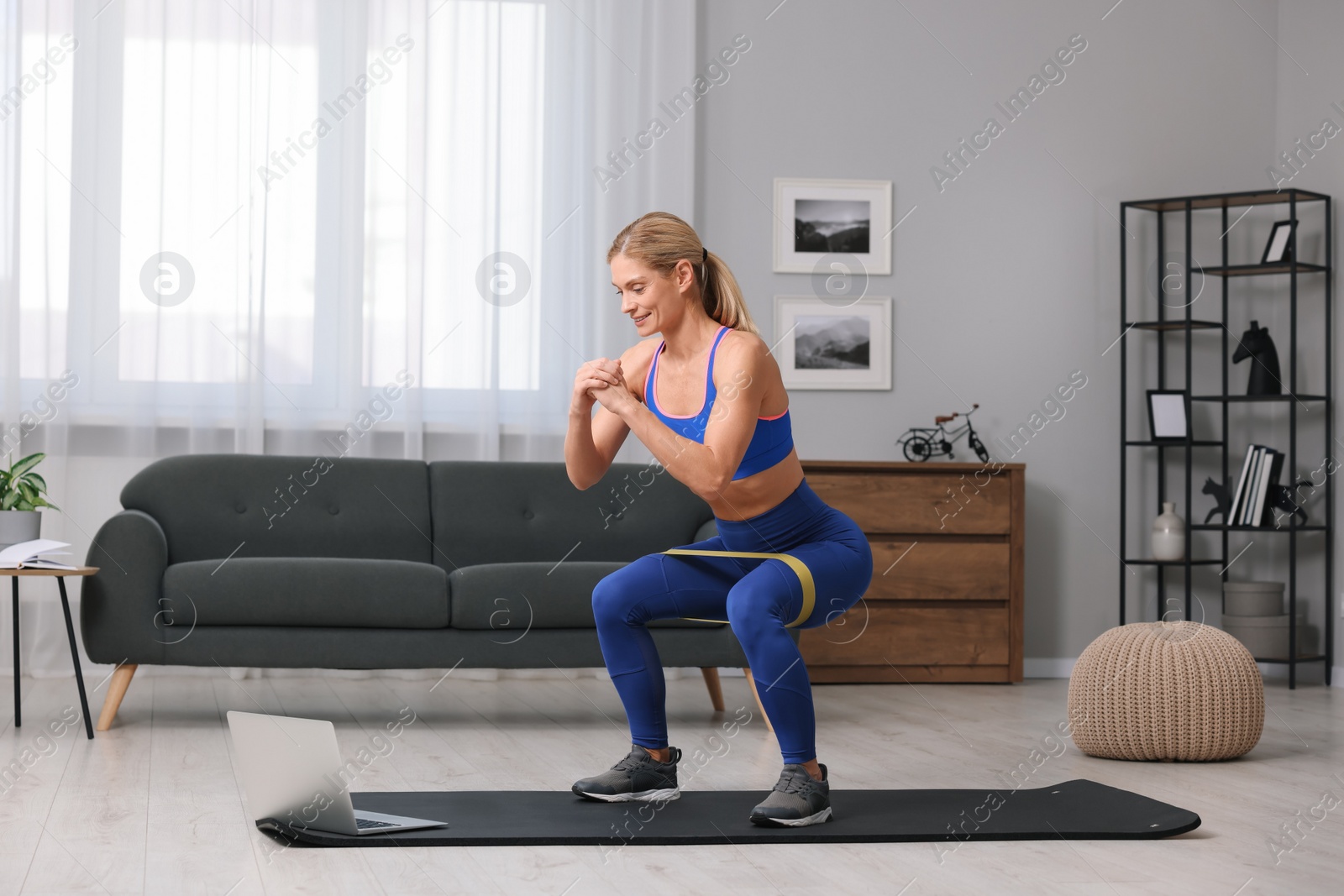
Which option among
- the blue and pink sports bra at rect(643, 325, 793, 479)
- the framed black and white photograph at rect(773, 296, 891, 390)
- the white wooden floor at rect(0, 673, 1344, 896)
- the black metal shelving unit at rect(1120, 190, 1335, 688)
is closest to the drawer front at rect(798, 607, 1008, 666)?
the white wooden floor at rect(0, 673, 1344, 896)

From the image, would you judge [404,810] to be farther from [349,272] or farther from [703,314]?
[349,272]

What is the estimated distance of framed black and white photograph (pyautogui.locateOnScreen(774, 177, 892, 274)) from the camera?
502 centimetres

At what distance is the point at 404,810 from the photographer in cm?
244

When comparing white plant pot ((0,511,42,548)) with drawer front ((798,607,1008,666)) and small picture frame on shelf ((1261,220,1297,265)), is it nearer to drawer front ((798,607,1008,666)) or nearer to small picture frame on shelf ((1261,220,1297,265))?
drawer front ((798,607,1008,666))

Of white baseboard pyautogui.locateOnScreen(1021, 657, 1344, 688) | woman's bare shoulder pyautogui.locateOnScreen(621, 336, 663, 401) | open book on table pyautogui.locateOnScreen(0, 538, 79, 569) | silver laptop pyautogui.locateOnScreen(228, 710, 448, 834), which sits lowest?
white baseboard pyautogui.locateOnScreen(1021, 657, 1344, 688)

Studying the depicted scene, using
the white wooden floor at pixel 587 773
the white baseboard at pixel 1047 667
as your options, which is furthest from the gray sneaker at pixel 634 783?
the white baseboard at pixel 1047 667

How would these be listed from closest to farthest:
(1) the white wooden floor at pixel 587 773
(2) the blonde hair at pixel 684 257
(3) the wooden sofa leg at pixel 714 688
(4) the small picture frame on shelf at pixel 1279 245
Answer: (1) the white wooden floor at pixel 587 773 < (2) the blonde hair at pixel 684 257 < (3) the wooden sofa leg at pixel 714 688 < (4) the small picture frame on shelf at pixel 1279 245

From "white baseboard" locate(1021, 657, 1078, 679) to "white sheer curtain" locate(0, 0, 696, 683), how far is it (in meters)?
1.75

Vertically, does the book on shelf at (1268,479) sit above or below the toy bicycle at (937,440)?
below

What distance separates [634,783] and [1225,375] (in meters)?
3.31

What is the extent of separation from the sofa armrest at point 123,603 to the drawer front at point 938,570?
231 centimetres

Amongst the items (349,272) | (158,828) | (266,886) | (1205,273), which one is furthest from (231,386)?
(1205,273)

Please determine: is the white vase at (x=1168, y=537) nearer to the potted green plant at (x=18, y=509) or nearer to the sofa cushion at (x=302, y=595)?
the sofa cushion at (x=302, y=595)

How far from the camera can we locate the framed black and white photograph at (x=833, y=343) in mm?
5008
